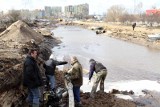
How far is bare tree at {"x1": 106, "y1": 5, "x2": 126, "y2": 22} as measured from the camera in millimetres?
129125

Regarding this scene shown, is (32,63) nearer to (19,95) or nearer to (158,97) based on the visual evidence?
(19,95)

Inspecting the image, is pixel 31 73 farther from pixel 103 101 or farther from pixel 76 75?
pixel 103 101

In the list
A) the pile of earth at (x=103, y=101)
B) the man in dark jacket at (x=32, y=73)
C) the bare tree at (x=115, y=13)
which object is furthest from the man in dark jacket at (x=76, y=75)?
the bare tree at (x=115, y=13)

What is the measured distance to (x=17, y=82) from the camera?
9.58m

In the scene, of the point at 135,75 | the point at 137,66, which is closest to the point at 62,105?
the point at 135,75

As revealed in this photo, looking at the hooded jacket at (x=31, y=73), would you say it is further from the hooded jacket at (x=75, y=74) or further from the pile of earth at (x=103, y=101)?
the pile of earth at (x=103, y=101)

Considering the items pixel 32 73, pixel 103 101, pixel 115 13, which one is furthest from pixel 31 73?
pixel 115 13

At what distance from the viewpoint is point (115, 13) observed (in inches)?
5423

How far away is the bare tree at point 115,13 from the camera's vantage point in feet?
424

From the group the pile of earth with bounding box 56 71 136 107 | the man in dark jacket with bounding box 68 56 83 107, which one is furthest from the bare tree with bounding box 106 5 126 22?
the man in dark jacket with bounding box 68 56 83 107

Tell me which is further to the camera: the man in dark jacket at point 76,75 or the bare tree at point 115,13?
the bare tree at point 115,13

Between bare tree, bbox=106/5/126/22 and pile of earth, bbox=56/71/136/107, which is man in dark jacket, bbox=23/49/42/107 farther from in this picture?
bare tree, bbox=106/5/126/22

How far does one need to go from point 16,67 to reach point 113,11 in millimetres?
135422

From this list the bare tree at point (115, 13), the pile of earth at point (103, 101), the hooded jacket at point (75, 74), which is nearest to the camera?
the hooded jacket at point (75, 74)
